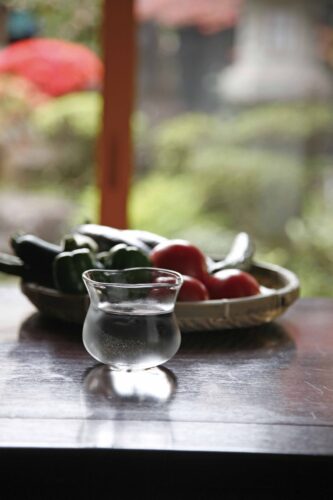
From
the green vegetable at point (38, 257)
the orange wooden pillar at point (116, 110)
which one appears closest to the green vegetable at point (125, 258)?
the green vegetable at point (38, 257)

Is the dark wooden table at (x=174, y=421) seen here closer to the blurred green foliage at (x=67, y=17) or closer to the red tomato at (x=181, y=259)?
the red tomato at (x=181, y=259)

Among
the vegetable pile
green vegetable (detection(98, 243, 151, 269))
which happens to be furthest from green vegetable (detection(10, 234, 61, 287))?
green vegetable (detection(98, 243, 151, 269))

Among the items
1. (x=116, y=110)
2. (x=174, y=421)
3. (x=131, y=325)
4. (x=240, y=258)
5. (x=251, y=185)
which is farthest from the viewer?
(x=251, y=185)

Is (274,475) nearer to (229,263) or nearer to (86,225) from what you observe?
(229,263)

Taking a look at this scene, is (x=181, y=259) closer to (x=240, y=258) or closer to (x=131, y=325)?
(x=240, y=258)

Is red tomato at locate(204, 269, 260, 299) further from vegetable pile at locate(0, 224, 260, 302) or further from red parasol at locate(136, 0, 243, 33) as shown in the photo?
red parasol at locate(136, 0, 243, 33)

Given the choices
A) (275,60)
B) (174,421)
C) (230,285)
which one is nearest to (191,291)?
(230,285)
